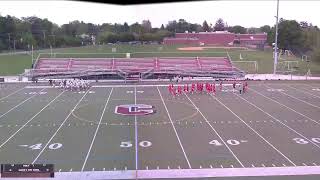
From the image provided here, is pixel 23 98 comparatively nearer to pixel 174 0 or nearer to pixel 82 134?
pixel 82 134

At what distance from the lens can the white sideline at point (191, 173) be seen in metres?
7.97

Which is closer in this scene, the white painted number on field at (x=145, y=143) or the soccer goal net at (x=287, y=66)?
the white painted number on field at (x=145, y=143)

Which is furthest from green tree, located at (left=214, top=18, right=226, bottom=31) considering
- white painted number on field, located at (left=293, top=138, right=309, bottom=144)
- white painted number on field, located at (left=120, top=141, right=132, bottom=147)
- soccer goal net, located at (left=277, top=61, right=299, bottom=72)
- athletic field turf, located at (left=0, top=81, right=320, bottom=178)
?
white painted number on field, located at (left=120, top=141, right=132, bottom=147)

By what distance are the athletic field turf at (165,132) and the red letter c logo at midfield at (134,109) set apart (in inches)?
3.0

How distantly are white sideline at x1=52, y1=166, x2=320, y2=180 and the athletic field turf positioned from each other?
0.04 m

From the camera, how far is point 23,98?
17.9m

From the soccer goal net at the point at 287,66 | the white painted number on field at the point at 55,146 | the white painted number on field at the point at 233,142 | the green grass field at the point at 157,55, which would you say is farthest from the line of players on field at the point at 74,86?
the soccer goal net at the point at 287,66

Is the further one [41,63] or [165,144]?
[41,63]

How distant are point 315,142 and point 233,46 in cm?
2752

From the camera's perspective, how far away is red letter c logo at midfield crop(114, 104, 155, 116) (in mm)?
14586

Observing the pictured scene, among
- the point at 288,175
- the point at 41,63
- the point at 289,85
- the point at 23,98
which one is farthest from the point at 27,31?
the point at 288,175

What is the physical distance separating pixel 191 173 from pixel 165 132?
11.8ft

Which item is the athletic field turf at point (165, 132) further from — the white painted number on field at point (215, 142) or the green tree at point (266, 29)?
the green tree at point (266, 29)

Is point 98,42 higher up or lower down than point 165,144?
higher up
